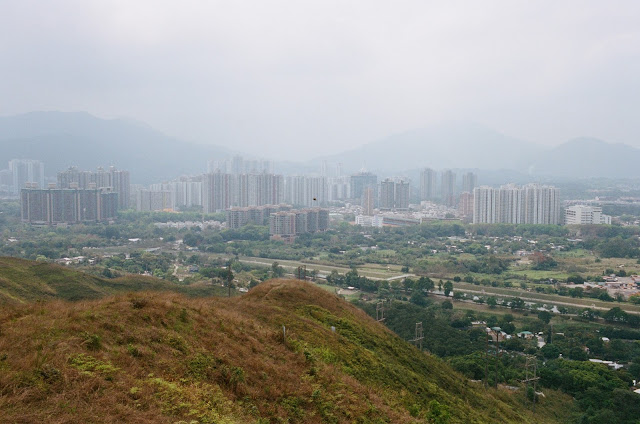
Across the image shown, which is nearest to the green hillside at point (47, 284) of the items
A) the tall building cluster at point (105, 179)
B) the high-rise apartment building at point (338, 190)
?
the tall building cluster at point (105, 179)

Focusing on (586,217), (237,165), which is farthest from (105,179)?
(586,217)

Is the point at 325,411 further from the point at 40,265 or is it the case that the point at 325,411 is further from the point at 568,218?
the point at 568,218

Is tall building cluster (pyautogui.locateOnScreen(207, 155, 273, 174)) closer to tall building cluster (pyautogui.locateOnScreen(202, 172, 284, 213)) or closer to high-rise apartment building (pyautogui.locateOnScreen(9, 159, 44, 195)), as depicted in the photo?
high-rise apartment building (pyautogui.locateOnScreen(9, 159, 44, 195))

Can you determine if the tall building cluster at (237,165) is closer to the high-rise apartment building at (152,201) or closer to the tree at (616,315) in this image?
the high-rise apartment building at (152,201)

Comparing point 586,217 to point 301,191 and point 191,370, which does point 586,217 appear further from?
point 191,370

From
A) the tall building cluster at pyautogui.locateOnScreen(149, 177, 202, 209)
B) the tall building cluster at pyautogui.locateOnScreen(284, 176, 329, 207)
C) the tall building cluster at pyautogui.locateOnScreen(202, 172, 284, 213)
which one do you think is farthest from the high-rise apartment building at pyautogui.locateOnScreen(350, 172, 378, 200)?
the tall building cluster at pyautogui.locateOnScreen(149, 177, 202, 209)

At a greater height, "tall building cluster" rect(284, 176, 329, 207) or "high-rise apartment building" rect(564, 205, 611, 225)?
"tall building cluster" rect(284, 176, 329, 207)
